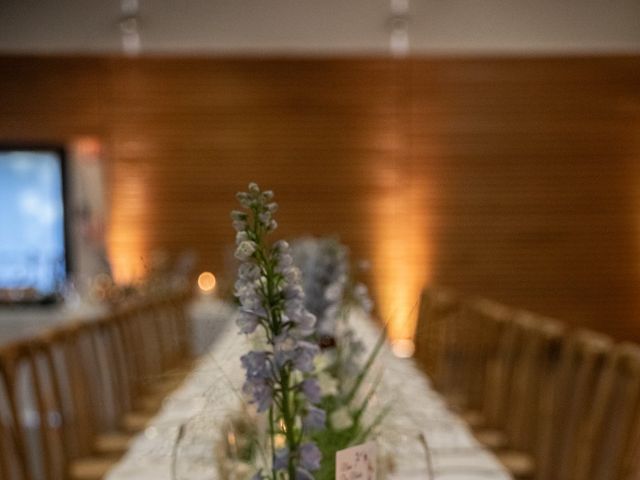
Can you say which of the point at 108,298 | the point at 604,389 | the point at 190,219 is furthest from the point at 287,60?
the point at 604,389

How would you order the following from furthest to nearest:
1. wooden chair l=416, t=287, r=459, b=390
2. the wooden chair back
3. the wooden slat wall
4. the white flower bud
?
the wooden slat wall → wooden chair l=416, t=287, r=459, b=390 → the wooden chair back → the white flower bud

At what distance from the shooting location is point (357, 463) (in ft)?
2.67

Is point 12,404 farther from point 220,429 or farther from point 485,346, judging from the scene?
point 485,346

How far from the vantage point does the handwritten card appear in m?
0.79

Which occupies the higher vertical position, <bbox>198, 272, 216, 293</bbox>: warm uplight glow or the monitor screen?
the monitor screen

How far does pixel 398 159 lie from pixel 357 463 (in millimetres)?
5531

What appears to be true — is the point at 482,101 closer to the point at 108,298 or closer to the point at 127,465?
the point at 108,298

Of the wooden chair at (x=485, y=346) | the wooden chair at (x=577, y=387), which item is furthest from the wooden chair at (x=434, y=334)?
the wooden chair at (x=577, y=387)

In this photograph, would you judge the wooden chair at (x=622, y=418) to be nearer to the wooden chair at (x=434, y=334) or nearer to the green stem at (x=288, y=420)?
the green stem at (x=288, y=420)

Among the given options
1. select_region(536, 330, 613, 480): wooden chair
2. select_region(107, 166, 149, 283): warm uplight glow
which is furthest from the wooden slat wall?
select_region(536, 330, 613, 480): wooden chair

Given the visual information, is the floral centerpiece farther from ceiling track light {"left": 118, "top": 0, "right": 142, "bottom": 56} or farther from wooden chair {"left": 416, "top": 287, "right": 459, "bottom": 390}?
ceiling track light {"left": 118, "top": 0, "right": 142, "bottom": 56}

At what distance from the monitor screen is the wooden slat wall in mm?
272

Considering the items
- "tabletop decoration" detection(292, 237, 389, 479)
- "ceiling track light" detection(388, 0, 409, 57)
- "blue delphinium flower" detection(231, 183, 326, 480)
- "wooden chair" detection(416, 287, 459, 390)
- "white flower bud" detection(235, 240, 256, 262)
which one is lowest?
"wooden chair" detection(416, 287, 459, 390)

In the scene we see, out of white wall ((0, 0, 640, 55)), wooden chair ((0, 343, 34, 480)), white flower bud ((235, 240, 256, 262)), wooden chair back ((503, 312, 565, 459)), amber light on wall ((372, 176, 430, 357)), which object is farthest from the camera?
amber light on wall ((372, 176, 430, 357))
